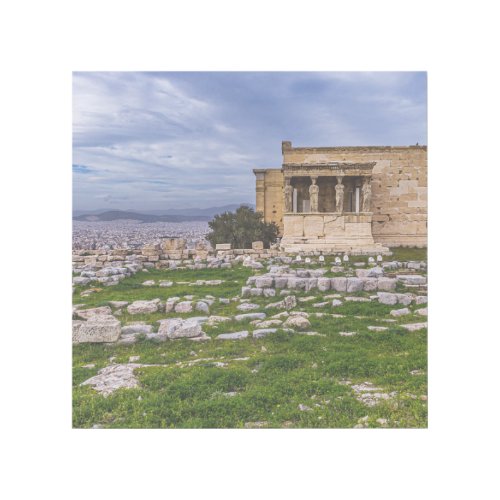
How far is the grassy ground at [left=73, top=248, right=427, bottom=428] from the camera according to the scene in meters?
3.68

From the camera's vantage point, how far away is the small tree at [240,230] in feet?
52.1

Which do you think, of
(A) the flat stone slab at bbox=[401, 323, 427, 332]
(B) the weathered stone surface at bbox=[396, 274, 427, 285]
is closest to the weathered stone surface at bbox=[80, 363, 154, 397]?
(A) the flat stone slab at bbox=[401, 323, 427, 332]

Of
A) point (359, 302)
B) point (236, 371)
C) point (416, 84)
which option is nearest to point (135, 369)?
point (236, 371)

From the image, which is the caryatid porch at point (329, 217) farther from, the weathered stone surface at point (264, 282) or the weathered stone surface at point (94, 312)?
the weathered stone surface at point (94, 312)

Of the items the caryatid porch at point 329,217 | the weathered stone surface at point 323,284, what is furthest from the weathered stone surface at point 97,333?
the caryatid porch at point 329,217

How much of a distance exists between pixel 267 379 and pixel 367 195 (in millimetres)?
13842

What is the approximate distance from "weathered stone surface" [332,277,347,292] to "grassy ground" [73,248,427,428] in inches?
76.7

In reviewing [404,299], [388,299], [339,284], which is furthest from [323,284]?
[404,299]

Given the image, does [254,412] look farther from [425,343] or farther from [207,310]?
[207,310]

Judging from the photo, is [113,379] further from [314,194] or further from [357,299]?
[314,194]

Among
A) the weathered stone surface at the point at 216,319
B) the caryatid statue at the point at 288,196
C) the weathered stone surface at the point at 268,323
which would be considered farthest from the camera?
the caryatid statue at the point at 288,196

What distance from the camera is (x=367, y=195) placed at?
16.8 metres

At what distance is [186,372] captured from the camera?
4395mm

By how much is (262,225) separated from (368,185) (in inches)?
184
